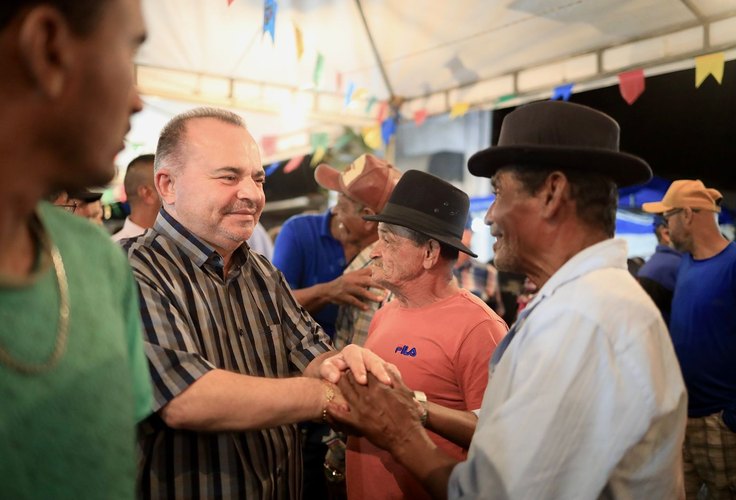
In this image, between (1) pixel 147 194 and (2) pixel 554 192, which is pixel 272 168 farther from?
(2) pixel 554 192

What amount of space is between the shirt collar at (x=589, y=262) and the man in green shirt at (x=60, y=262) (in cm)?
103

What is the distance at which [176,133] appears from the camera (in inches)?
72.9

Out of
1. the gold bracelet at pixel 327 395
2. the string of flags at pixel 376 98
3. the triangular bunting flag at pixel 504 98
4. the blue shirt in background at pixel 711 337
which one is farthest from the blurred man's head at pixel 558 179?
the triangular bunting flag at pixel 504 98

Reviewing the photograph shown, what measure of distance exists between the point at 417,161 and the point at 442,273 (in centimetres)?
515

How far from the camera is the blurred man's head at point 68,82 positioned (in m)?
0.63

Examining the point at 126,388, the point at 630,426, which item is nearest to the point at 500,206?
the point at 630,426

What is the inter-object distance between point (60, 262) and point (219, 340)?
91cm

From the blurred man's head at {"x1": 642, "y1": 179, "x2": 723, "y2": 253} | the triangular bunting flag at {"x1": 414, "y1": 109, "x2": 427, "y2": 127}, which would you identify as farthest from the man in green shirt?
the triangular bunting flag at {"x1": 414, "y1": 109, "x2": 427, "y2": 127}

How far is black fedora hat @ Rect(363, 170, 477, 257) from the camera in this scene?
2531mm

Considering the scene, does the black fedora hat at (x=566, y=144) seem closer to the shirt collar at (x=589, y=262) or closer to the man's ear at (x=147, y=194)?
the shirt collar at (x=589, y=262)

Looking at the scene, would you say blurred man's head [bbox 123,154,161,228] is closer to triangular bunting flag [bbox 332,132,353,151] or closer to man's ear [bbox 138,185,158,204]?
man's ear [bbox 138,185,158,204]

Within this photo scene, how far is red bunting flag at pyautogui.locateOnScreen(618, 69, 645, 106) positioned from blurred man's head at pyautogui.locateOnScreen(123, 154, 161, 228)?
409cm

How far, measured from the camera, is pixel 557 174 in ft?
5.17

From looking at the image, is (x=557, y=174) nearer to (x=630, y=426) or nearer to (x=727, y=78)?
(x=630, y=426)
